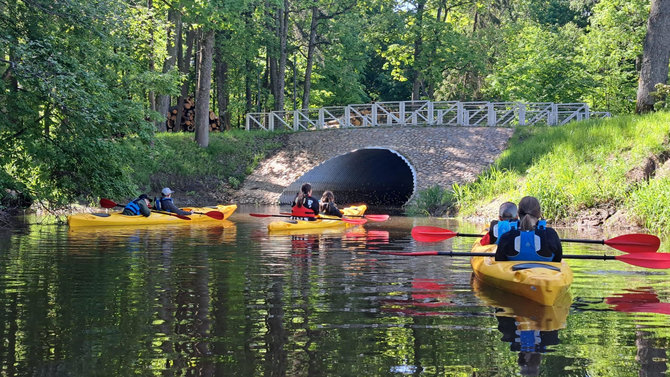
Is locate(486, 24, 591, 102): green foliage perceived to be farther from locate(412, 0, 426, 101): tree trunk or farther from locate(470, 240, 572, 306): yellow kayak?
locate(470, 240, 572, 306): yellow kayak

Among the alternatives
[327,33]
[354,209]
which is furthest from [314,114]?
[354,209]

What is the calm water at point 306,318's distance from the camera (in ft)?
17.4

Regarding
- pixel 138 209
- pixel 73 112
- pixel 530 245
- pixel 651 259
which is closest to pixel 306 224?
pixel 138 209

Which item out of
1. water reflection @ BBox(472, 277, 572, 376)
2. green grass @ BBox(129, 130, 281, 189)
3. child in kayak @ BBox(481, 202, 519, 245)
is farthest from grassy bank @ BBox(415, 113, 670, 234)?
green grass @ BBox(129, 130, 281, 189)

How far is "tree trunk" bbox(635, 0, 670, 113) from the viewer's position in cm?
2247

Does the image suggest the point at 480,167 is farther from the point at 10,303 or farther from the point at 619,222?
the point at 10,303

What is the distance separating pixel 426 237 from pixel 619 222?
7635 mm

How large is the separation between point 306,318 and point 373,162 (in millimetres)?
27813

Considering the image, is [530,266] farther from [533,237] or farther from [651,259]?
[651,259]

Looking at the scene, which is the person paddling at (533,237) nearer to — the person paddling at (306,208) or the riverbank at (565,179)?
the riverbank at (565,179)

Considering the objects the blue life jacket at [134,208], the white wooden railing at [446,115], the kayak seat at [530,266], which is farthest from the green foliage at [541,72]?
the kayak seat at [530,266]

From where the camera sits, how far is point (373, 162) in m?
34.6

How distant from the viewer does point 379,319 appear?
6945mm

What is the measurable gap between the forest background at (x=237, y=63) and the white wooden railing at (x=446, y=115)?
262 cm
